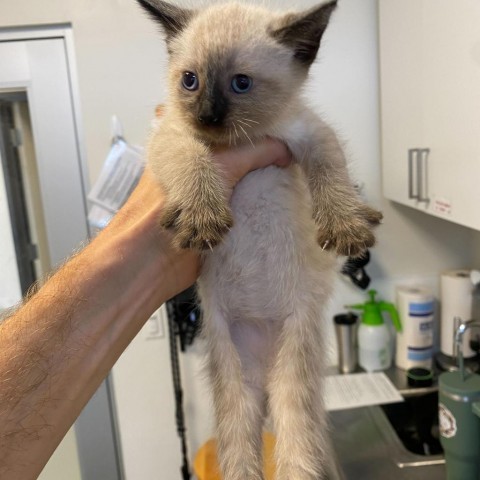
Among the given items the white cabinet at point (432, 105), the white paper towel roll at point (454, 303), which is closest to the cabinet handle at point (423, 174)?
the white cabinet at point (432, 105)

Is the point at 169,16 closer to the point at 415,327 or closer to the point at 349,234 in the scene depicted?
the point at 349,234

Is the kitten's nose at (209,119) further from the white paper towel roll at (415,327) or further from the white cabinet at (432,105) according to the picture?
the white paper towel roll at (415,327)

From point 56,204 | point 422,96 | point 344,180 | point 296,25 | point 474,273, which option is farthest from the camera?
point 56,204

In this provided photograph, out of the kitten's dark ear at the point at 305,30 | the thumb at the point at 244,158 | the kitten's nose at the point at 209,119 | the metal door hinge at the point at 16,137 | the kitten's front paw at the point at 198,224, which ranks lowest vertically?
the kitten's front paw at the point at 198,224

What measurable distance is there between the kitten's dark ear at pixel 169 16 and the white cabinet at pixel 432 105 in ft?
2.53

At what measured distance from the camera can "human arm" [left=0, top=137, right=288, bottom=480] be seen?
0.80 m

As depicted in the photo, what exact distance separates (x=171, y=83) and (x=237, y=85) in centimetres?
19

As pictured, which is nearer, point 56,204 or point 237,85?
point 237,85

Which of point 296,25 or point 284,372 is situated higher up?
point 296,25

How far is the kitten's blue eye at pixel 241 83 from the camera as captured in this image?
3.07 ft

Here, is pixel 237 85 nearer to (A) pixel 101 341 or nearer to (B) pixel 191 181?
(B) pixel 191 181

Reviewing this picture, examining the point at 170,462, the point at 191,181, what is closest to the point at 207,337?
the point at 191,181

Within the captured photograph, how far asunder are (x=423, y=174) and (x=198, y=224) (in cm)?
112

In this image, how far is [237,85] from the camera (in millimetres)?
940
